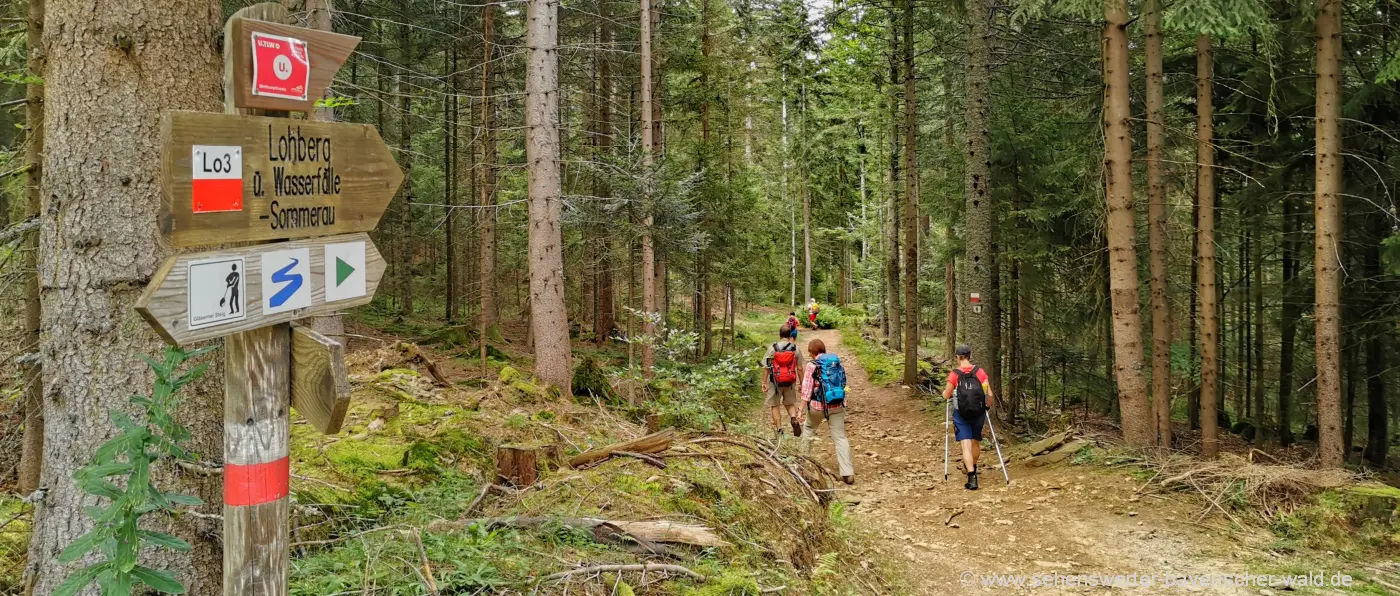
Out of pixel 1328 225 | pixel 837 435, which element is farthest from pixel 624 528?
pixel 1328 225

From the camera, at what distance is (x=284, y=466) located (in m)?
2.41

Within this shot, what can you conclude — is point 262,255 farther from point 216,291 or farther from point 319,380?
point 319,380

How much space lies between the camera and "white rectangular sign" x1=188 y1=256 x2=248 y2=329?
2076 millimetres

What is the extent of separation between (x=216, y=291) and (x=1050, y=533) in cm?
766

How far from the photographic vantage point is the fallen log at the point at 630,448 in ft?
20.3

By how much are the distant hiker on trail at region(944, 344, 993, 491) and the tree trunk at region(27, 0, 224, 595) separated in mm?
8072

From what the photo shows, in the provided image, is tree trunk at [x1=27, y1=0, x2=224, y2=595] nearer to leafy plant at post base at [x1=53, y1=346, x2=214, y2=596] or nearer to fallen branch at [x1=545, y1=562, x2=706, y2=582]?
leafy plant at post base at [x1=53, y1=346, x2=214, y2=596]

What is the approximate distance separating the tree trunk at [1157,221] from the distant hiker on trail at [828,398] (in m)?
4.20

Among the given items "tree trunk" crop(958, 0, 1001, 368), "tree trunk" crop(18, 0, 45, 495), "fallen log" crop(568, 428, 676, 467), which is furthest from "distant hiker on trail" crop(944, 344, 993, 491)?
"tree trunk" crop(18, 0, 45, 495)

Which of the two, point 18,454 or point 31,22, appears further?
point 18,454

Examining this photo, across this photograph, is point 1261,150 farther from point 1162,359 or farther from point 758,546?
point 758,546

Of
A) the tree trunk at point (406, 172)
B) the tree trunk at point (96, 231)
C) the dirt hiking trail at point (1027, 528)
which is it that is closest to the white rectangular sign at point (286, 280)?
the tree trunk at point (96, 231)

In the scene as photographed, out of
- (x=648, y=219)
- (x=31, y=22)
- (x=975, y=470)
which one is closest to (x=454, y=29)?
(x=648, y=219)

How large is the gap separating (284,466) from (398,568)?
155 cm
